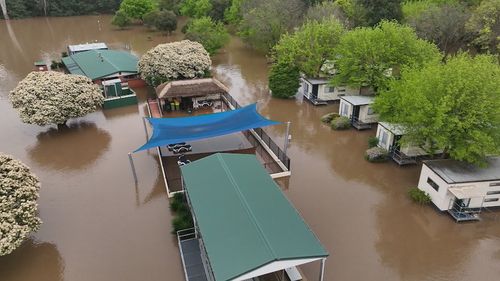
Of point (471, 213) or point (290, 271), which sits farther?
point (471, 213)

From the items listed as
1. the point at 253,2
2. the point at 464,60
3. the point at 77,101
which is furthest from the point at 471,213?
the point at 253,2

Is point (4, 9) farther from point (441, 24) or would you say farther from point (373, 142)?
point (373, 142)

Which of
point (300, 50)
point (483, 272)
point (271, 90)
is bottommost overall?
point (483, 272)

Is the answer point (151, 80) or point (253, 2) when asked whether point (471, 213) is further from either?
point (253, 2)

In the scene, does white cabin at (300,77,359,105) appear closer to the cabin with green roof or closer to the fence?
the fence

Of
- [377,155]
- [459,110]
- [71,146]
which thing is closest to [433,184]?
[459,110]

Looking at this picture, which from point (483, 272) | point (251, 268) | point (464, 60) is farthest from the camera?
point (464, 60)

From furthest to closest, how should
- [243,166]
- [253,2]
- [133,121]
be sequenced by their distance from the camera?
[253,2]
[133,121]
[243,166]

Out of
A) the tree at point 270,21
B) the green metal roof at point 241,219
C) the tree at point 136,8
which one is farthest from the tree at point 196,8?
the green metal roof at point 241,219
